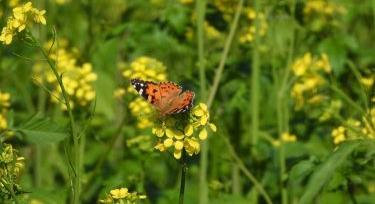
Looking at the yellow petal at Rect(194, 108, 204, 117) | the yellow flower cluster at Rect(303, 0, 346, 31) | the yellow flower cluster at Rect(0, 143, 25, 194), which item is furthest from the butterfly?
the yellow flower cluster at Rect(303, 0, 346, 31)

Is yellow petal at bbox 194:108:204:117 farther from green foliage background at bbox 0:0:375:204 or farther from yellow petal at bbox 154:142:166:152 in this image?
green foliage background at bbox 0:0:375:204

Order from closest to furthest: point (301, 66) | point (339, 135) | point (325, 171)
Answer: point (325, 171), point (339, 135), point (301, 66)

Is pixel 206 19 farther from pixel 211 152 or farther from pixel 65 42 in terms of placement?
pixel 65 42

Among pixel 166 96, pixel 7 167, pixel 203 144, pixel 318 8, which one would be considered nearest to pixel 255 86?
pixel 203 144

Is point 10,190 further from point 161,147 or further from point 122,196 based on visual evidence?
point 161,147

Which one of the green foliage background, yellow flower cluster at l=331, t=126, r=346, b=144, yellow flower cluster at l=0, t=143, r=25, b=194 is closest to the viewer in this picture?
yellow flower cluster at l=0, t=143, r=25, b=194

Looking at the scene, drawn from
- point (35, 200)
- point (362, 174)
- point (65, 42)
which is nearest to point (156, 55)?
point (65, 42)

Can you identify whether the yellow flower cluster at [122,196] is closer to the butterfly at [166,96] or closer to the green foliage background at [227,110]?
the butterfly at [166,96]
